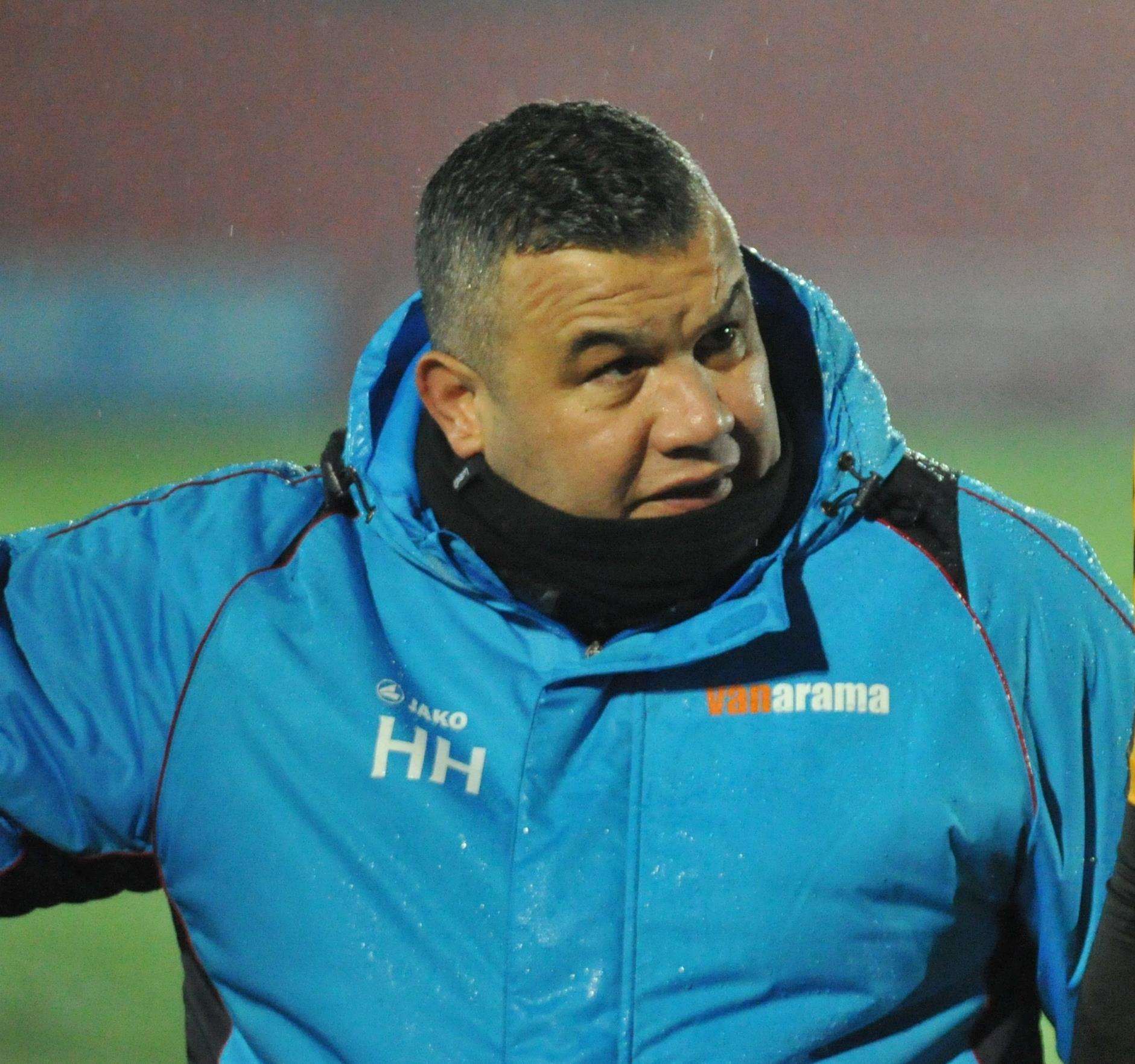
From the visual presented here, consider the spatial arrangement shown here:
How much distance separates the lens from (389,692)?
154 centimetres

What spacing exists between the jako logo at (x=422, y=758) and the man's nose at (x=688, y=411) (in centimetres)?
32

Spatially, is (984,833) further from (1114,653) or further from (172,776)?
(172,776)

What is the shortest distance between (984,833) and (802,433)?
16.6 inches

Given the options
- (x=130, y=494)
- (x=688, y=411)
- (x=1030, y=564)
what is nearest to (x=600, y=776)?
(x=688, y=411)

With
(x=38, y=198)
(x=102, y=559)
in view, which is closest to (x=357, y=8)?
(x=38, y=198)

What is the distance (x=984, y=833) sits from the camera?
145cm

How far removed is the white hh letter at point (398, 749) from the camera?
151cm

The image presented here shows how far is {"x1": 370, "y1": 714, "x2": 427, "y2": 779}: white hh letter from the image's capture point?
1.51 meters

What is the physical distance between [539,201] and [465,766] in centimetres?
50

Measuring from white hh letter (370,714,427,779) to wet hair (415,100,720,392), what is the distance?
1.06ft

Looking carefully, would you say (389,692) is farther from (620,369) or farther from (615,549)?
(620,369)

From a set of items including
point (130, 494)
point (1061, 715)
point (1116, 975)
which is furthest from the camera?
point (130, 494)

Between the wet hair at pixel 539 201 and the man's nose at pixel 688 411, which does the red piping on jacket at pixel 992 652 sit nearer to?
the man's nose at pixel 688 411

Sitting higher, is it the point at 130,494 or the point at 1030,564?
the point at 130,494
